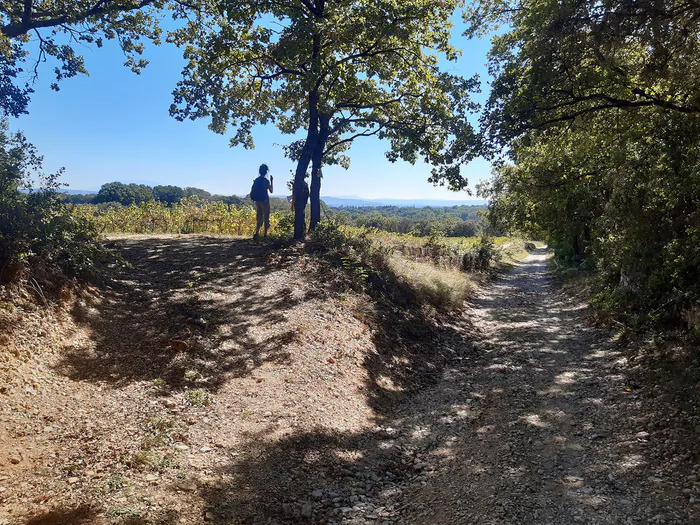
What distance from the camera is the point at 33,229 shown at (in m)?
5.43

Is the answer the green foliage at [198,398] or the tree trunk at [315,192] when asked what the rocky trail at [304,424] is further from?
the tree trunk at [315,192]

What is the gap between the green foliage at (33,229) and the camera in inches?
197

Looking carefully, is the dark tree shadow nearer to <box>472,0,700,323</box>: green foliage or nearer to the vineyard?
<box>472,0,700,323</box>: green foliage

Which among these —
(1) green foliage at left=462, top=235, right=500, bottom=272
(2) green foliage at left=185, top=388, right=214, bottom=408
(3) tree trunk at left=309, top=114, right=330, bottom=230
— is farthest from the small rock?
(1) green foliage at left=462, top=235, right=500, bottom=272

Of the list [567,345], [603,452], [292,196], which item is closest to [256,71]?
[292,196]

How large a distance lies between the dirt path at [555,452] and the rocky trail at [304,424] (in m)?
0.02

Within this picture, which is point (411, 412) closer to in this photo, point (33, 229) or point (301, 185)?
point (33, 229)

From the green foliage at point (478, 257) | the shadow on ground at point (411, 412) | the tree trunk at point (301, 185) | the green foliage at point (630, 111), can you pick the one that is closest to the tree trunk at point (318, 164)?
the tree trunk at point (301, 185)

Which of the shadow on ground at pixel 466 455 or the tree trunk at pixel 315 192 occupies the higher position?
the tree trunk at pixel 315 192

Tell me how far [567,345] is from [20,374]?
9241 millimetres

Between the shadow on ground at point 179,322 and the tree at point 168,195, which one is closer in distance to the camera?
the shadow on ground at point 179,322

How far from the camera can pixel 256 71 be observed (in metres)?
12.2

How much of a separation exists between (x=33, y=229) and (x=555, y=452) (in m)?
7.44

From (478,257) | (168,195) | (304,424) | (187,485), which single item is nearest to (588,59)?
(304,424)
